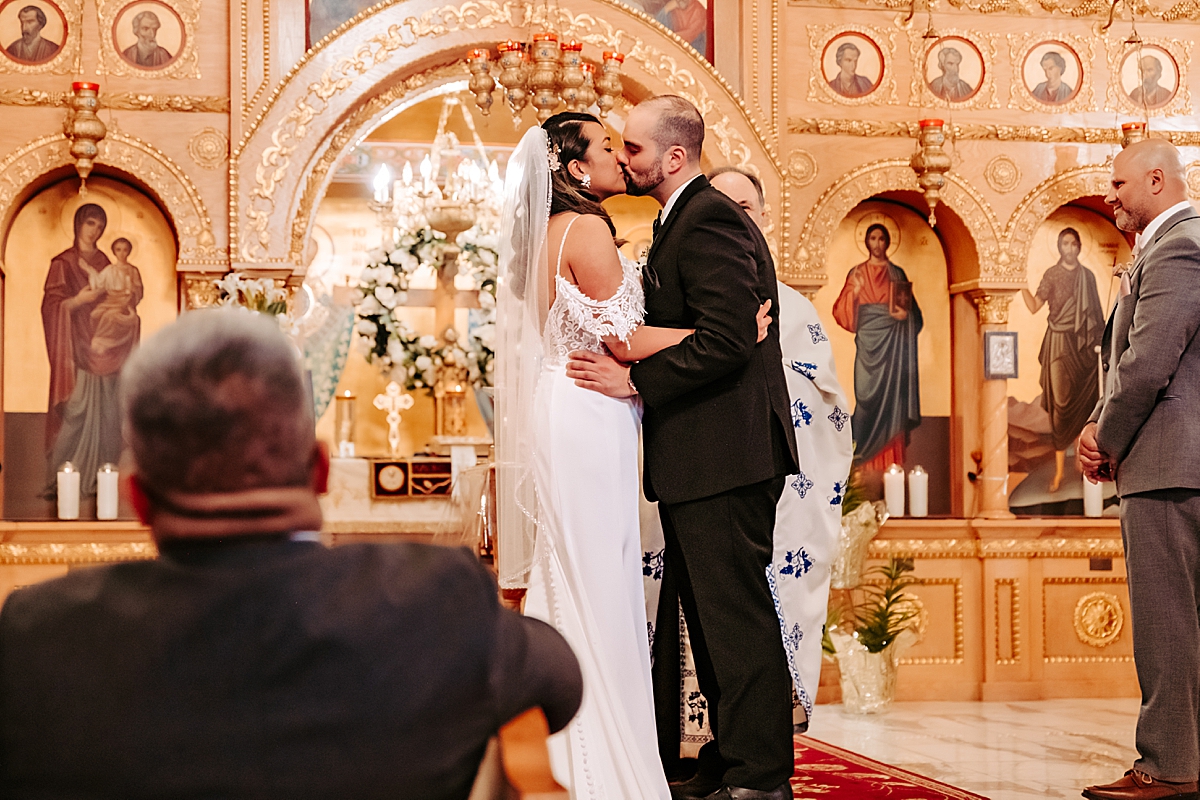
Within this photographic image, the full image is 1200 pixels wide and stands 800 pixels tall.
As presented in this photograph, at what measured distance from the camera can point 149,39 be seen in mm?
7141

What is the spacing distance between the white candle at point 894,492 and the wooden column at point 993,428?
504 mm

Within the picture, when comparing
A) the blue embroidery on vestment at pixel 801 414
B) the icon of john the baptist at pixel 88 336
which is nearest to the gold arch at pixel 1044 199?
the blue embroidery on vestment at pixel 801 414

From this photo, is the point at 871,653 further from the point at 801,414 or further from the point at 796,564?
the point at 801,414

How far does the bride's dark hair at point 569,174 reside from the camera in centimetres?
397

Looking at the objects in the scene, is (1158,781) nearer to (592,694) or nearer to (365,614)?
(592,694)

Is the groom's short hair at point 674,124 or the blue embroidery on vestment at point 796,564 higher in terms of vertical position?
the groom's short hair at point 674,124

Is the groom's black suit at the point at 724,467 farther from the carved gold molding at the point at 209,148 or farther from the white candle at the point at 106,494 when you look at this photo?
the white candle at the point at 106,494

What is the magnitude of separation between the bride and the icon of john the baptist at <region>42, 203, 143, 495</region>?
3965 millimetres

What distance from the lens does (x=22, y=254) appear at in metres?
7.26

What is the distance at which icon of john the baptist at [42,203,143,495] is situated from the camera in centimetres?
723

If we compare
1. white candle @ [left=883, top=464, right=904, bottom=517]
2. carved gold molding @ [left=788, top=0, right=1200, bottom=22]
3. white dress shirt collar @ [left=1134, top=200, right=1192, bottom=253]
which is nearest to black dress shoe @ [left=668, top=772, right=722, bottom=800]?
white dress shirt collar @ [left=1134, top=200, right=1192, bottom=253]

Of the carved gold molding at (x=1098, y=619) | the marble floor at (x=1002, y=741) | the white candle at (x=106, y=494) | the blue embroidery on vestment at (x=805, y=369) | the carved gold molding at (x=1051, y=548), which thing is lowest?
the marble floor at (x=1002, y=741)

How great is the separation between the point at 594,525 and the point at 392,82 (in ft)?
14.2

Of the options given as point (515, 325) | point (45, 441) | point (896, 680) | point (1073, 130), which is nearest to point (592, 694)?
point (515, 325)
